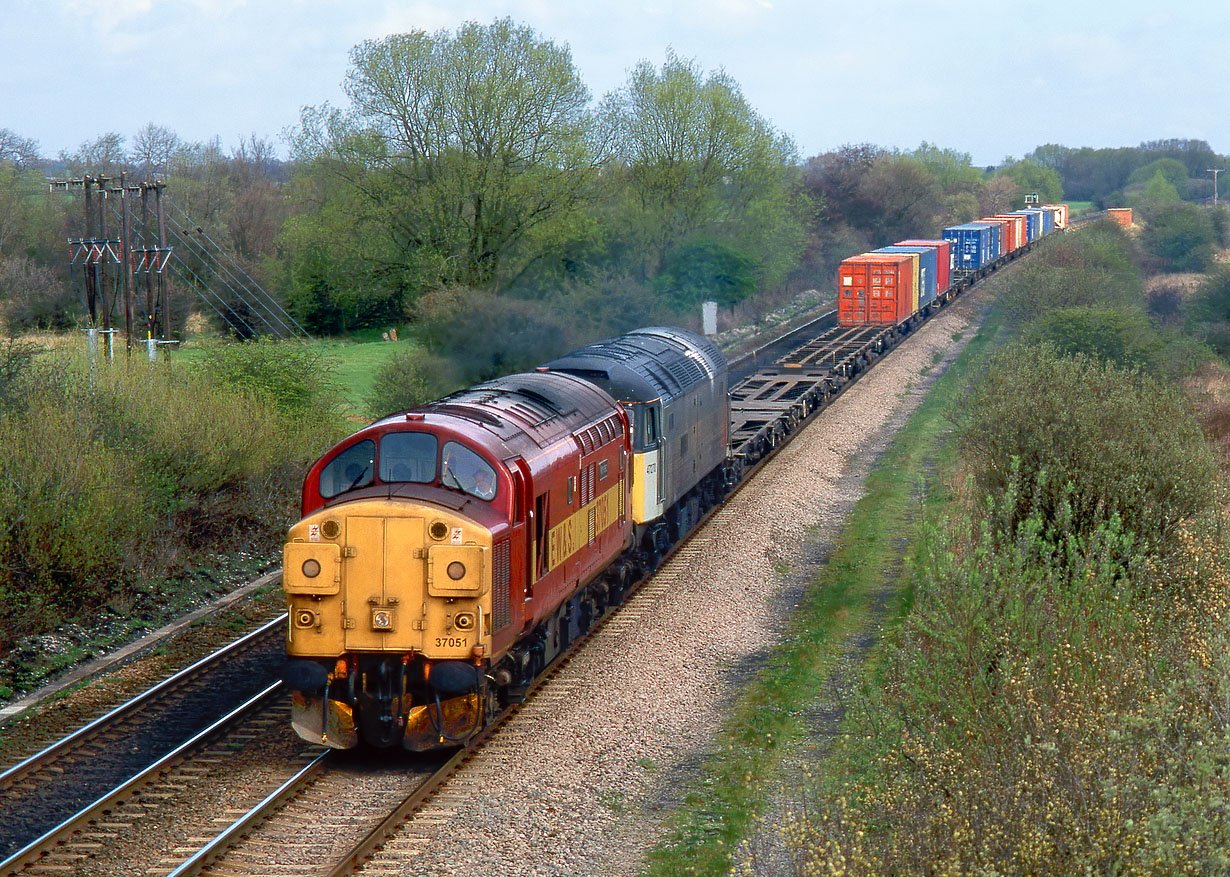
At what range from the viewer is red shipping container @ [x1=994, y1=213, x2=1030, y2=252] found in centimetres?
7538

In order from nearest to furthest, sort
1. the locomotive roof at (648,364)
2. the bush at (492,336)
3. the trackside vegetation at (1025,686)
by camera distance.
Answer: the trackside vegetation at (1025,686), the locomotive roof at (648,364), the bush at (492,336)

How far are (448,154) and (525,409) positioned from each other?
1067 inches

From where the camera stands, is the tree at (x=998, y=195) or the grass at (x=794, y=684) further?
the tree at (x=998, y=195)

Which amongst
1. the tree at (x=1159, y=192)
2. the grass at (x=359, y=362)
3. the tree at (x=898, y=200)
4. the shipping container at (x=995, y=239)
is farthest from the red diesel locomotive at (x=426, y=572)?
the tree at (x=1159, y=192)

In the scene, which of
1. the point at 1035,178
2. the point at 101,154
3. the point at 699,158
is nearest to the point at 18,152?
the point at 101,154

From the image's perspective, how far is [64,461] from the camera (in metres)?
17.4

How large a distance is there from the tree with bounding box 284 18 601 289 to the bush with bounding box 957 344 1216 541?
23.6 metres

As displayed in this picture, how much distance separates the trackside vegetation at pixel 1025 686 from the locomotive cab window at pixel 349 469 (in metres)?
4.58

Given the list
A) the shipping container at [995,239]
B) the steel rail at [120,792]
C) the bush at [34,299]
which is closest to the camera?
the steel rail at [120,792]

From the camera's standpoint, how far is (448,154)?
3944 centimetres

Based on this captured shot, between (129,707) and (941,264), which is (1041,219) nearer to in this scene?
(941,264)

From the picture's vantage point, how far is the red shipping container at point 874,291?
45250 millimetres

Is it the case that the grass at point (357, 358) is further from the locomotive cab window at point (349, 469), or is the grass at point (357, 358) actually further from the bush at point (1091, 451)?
the locomotive cab window at point (349, 469)

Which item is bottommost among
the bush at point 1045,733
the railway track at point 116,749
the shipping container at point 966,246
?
the railway track at point 116,749
